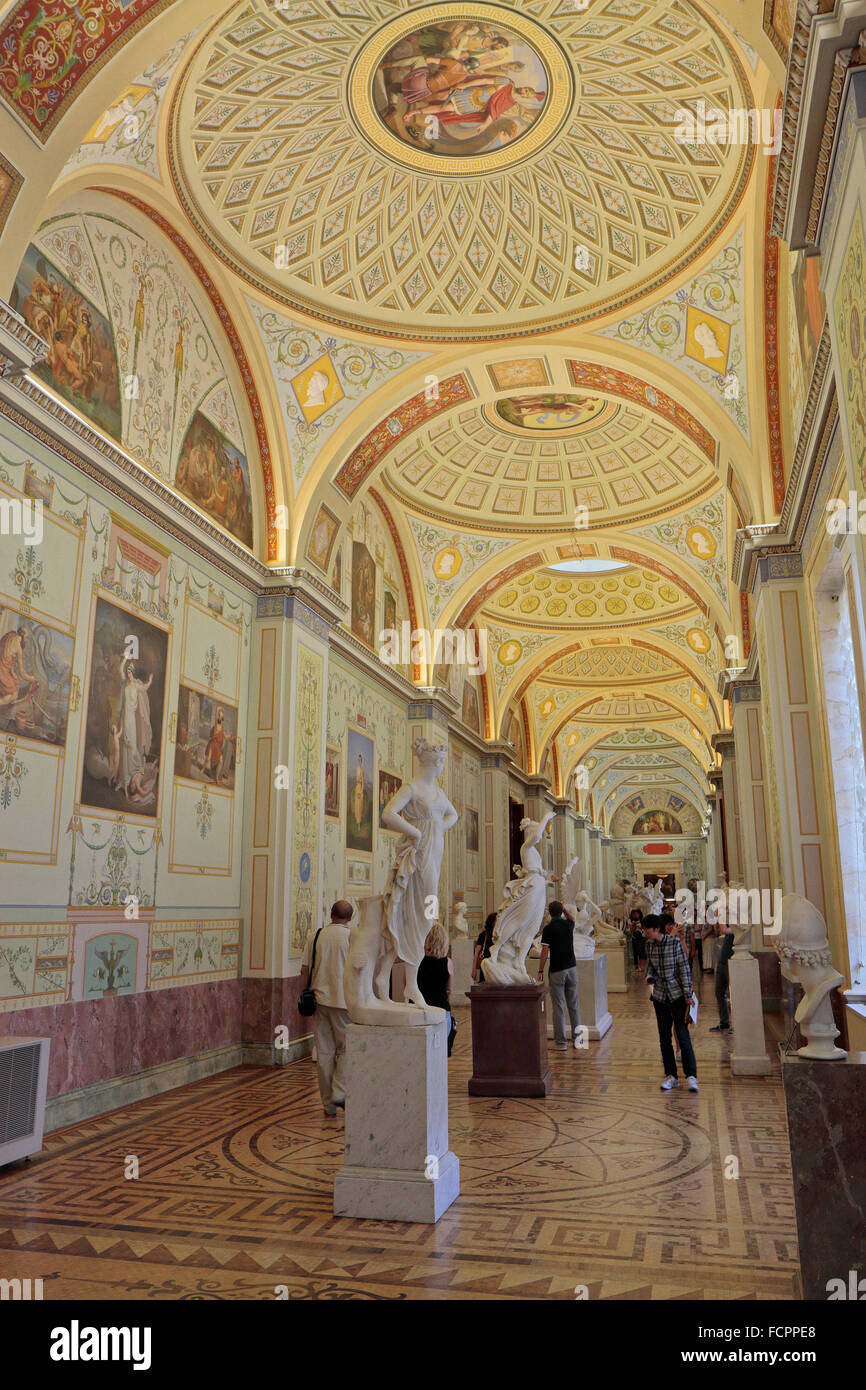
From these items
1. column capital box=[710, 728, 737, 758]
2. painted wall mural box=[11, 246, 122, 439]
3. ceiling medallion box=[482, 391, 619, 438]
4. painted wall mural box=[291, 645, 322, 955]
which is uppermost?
ceiling medallion box=[482, 391, 619, 438]

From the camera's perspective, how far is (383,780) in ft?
58.0

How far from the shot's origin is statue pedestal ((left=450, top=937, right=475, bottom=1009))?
18.6 meters

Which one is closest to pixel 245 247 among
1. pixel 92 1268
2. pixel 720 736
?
pixel 92 1268

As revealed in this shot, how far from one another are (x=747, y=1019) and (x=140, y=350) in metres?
9.79

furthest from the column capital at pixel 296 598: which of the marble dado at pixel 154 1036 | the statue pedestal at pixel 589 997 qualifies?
the statue pedestal at pixel 589 997

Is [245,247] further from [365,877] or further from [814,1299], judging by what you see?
[814,1299]

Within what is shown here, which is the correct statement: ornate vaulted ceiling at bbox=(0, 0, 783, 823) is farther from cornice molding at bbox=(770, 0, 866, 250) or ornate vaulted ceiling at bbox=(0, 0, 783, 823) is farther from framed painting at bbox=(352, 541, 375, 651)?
cornice molding at bbox=(770, 0, 866, 250)

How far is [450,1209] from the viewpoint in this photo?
5.70 m

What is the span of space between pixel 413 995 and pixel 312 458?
9.18 m

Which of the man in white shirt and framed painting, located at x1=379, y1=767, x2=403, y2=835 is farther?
framed painting, located at x1=379, y1=767, x2=403, y2=835

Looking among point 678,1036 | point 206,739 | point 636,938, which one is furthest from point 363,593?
point 636,938

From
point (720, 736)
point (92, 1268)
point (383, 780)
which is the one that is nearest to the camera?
point (92, 1268)

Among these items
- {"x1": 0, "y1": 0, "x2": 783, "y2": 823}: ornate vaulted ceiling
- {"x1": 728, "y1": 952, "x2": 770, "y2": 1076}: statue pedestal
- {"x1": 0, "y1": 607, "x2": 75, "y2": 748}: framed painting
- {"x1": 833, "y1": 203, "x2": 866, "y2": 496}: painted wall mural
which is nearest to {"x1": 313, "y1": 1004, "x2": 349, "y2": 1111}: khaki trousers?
{"x1": 0, "y1": 607, "x2": 75, "y2": 748}: framed painting

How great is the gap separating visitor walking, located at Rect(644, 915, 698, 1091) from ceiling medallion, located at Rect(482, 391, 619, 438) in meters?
9.36
